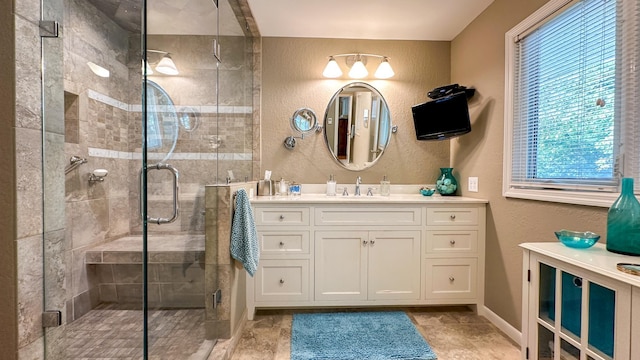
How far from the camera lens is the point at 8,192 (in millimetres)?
795

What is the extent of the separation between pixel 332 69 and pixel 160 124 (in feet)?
5.19

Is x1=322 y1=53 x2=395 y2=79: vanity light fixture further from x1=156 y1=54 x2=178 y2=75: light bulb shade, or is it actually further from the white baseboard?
the white baseboard

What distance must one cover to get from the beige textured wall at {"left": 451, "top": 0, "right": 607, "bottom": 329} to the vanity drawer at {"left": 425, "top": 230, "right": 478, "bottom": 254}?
12 cm

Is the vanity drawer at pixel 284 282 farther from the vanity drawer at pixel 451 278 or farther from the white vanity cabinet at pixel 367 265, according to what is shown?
the vanity drawer at pixel 451 278

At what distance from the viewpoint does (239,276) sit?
6.63 feet

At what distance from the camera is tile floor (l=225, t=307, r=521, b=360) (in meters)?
1.77

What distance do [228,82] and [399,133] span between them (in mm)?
1649

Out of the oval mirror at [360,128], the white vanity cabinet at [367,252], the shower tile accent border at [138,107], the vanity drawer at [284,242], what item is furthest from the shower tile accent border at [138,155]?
the oval mirror at [360,128]

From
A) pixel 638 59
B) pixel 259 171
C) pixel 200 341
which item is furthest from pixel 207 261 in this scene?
pixel 638 59

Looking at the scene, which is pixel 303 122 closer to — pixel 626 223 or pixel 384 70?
pixel 384 70

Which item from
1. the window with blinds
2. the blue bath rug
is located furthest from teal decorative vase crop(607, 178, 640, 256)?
the blue bath rug

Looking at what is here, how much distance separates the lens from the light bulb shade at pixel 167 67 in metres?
1.71

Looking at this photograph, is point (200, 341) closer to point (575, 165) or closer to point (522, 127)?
point (575, 165)

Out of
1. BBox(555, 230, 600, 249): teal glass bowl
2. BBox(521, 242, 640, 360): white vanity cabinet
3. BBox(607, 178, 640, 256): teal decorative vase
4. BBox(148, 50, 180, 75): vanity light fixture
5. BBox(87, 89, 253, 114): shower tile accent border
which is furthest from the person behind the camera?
BBox(87, 89, 253, 114): shower tile accent border
